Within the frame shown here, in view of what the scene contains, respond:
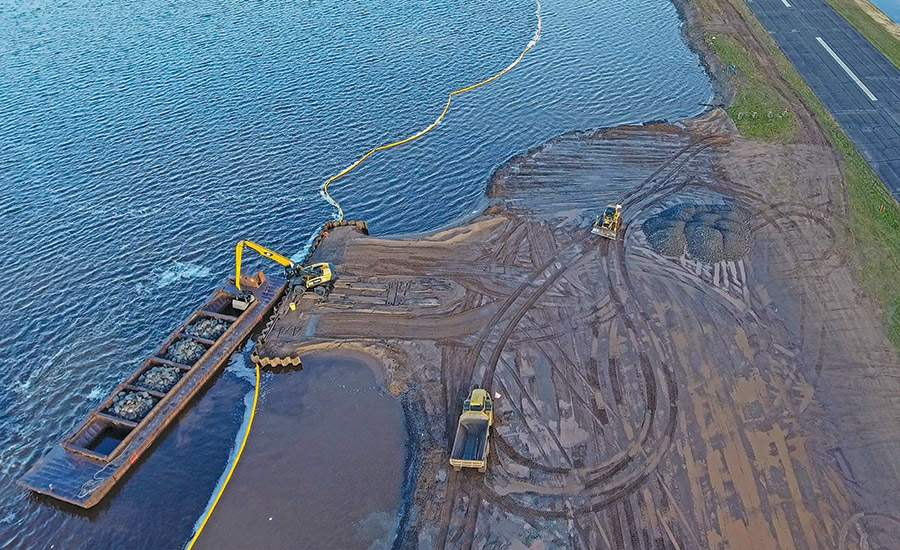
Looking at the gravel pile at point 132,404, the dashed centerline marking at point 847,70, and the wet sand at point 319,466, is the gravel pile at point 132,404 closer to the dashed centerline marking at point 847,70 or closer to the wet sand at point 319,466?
the wet sand at point 319,466

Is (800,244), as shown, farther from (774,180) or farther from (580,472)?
(580,472)

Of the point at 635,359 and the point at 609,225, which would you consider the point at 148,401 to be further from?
the point at 609,225

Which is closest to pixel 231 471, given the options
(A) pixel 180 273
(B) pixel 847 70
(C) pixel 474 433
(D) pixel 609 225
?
(C) pixel 474 433

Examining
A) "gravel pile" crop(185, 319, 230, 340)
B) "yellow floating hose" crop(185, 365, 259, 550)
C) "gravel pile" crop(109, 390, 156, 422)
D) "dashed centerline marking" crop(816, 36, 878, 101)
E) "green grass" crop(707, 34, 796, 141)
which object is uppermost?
"dashed centerline marking" crop(816, 36, 878, 101)

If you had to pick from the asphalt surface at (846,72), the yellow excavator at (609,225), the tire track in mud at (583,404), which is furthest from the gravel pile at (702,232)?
the asphalt surface at (846,72)

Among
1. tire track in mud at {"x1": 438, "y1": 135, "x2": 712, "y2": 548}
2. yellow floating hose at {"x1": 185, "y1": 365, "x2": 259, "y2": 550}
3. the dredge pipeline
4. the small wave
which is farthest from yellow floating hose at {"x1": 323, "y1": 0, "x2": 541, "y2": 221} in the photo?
yellow floating hose at {"x1": 185, "y1": 365, "x2": 259, "y2": 550}

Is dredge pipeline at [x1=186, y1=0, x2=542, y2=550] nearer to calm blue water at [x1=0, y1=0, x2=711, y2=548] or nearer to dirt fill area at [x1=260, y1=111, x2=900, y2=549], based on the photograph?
dirt fill area at [x1=260, y1=111, x2=900, y2=549]
